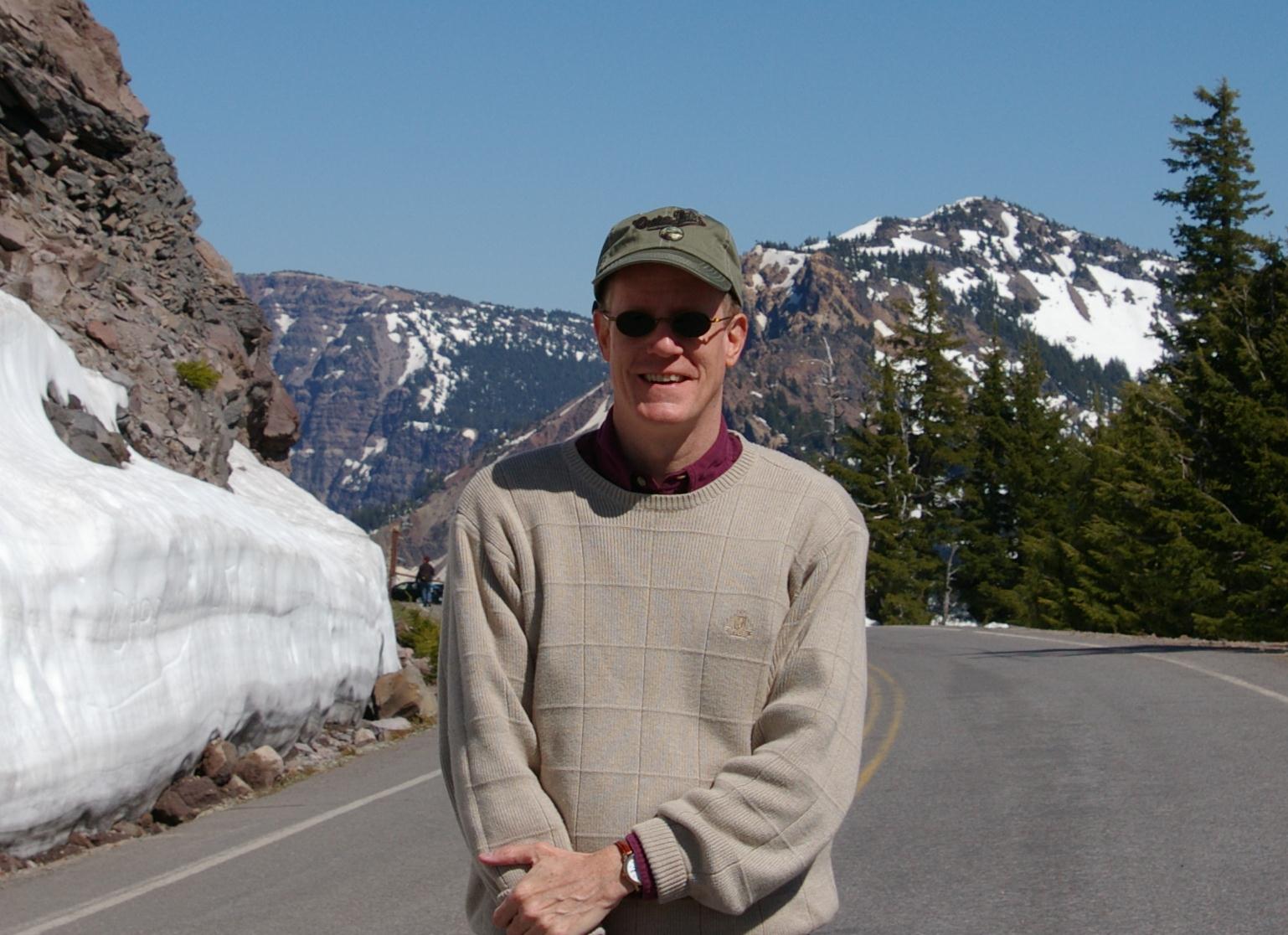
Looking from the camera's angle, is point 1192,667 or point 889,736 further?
point 1192,667

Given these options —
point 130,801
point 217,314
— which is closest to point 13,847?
point 130,801

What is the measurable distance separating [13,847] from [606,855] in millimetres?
7983

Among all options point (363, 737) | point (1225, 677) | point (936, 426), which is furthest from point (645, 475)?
point (936, 426)

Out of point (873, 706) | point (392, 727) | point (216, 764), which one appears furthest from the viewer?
point (873, 706)

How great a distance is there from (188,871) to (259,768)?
439 centimetres

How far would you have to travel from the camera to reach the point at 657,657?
2812 mm

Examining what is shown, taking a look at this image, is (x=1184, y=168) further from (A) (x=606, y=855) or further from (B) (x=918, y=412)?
(A) (x=606, y=855)

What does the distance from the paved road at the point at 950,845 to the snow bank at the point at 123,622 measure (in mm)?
597

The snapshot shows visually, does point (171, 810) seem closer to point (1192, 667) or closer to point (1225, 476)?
point (1192, 667)

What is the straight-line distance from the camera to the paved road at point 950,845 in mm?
7445

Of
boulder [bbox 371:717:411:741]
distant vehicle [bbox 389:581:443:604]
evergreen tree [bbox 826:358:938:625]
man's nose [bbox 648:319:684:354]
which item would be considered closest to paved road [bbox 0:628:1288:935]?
boulder [bbox 371:717:411:741]

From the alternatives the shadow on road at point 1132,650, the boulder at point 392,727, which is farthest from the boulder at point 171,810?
the shadow on road at point 1132,650

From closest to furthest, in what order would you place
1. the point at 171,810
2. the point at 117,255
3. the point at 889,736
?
the point at 171,810, the point at 889,736, the point at 117,255

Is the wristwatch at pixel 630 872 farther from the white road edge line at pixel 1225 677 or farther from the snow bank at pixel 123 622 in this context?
the white road edge line at pixel 1225 677
